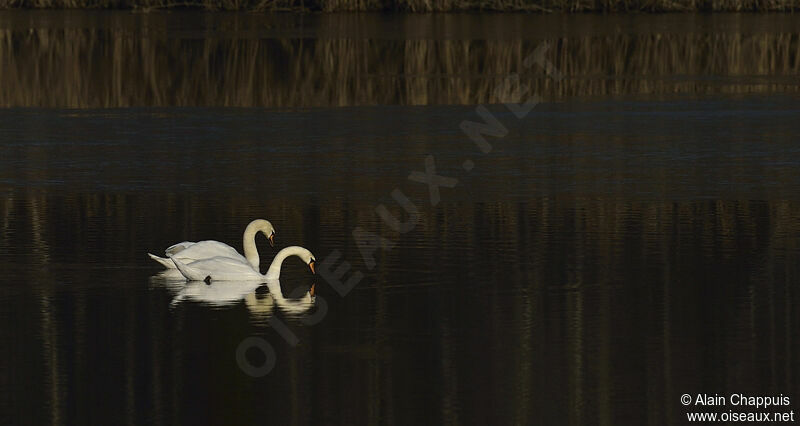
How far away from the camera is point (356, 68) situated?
90.5 feet

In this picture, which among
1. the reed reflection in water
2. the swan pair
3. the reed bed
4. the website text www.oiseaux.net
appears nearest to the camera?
the website text www.oiseaux.net

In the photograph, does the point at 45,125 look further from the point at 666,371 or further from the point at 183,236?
the point at 666,371

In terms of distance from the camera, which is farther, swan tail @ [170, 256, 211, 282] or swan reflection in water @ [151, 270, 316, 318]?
swan tail @ [170, 256, 211, 282]

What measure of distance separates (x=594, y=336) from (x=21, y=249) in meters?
4.57

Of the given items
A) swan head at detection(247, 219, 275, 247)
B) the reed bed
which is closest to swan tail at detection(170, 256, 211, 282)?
swan head at detection(247, 219, 275, 247)

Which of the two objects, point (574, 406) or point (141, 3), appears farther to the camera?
point (141, 3)

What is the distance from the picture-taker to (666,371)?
26.8 feet

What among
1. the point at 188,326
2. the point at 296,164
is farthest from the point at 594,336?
the point at 296,164

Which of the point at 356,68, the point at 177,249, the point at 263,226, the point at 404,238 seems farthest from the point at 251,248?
the point at 356,68

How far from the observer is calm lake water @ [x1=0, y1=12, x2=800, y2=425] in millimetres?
7957

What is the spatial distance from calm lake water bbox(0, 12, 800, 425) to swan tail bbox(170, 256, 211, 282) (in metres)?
0.08

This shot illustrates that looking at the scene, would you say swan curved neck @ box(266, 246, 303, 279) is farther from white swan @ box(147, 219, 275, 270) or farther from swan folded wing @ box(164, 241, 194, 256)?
swan folded wing @ box(164, 241, 194, 256)

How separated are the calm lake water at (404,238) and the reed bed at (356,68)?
144 mm

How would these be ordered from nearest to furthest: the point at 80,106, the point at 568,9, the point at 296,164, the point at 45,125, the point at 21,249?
the point at 21,249 < the point at 296,164 < the point at 45,125 < the point at 80,106 < the point at 568,9
